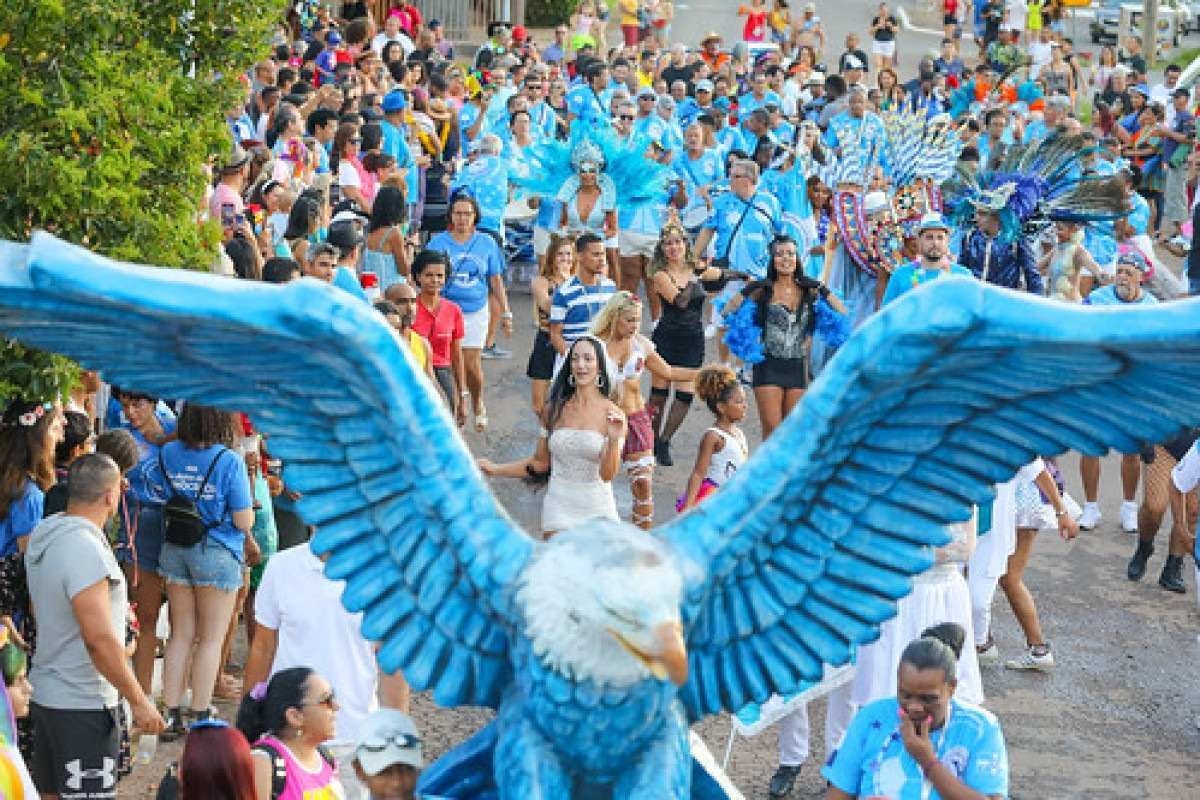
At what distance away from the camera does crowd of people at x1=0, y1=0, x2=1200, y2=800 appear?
23.8ft

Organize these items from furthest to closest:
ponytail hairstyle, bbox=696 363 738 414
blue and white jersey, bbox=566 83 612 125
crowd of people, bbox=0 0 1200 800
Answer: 1. blue and white jersey, bbox=566 83 612 125
2. ponytail hairstyle, bbox=696 363 738 414
3. crowd of people, bbox=0 0 1200 800

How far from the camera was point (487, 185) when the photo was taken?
1642 cm

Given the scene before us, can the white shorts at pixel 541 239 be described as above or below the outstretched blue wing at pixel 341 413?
below

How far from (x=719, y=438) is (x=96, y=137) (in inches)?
142

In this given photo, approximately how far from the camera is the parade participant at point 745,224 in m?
15.3

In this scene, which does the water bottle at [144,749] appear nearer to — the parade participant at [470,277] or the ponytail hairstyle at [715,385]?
the ponytail hairstyle at [715,385]

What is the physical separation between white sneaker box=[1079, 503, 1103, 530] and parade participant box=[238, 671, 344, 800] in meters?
7.78

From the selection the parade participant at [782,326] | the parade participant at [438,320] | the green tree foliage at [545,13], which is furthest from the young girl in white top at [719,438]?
the green tree foliage at [545,13]

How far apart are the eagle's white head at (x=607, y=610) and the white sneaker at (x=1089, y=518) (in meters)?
8.88

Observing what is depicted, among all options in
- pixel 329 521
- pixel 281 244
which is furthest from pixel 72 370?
pixel 281 244

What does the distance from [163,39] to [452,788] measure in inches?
190

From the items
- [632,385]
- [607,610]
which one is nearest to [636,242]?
[632,385]

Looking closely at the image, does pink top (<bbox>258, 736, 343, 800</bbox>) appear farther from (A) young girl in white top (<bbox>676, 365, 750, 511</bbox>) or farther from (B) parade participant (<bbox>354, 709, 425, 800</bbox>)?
(A) young girl in white top (<bbox>676, 365, 750, 511</bbox>)

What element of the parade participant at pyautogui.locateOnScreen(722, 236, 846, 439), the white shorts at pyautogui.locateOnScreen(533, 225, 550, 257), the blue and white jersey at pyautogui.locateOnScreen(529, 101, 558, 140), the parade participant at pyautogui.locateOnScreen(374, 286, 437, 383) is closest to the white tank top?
the parade participant at pyautogui.locateOnScreen(374, 286, 437, 383)
